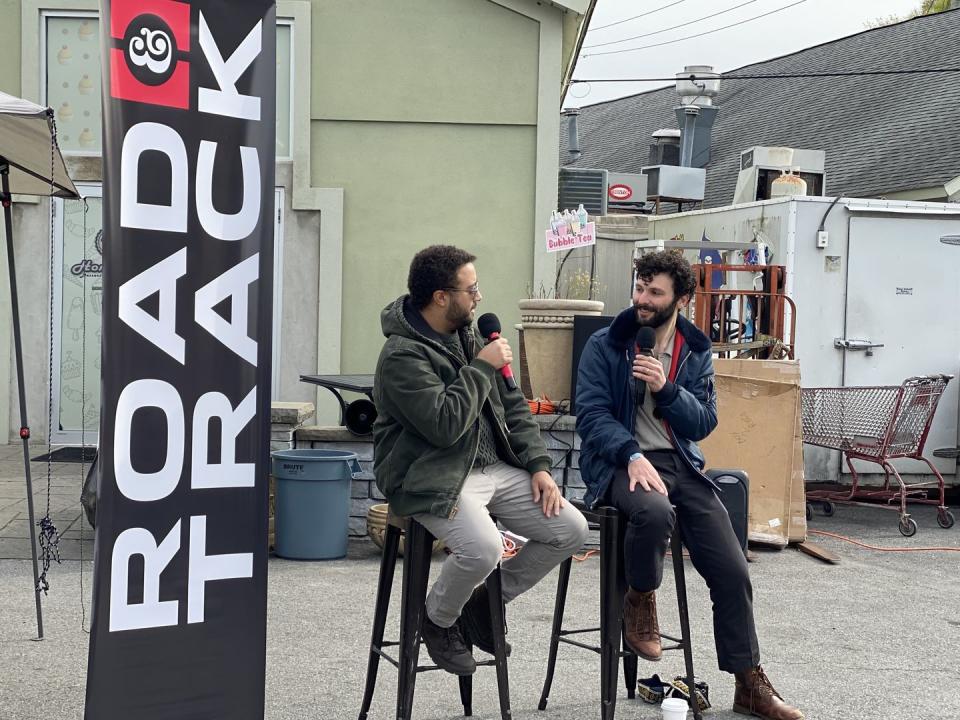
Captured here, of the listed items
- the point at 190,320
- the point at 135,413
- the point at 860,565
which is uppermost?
the point at 190,320

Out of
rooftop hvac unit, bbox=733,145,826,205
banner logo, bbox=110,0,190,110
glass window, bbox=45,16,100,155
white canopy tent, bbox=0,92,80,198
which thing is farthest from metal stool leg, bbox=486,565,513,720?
rooftop hvac unit, bbox=733,145,826,205

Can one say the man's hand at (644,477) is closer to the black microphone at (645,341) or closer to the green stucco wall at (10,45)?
the black microphone at (645,341)

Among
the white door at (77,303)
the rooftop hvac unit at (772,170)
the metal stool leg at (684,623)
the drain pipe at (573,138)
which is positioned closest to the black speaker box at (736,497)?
the metal stool leg at (684,623)

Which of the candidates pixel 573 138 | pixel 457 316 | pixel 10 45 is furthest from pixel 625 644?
pixel 573 138

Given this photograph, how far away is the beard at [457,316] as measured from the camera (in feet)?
14.6

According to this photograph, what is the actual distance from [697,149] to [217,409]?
2351cm

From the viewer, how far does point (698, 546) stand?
4.70 metres

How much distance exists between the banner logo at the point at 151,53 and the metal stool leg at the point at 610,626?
2.26m

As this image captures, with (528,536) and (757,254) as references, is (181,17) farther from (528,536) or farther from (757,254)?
(757,254)

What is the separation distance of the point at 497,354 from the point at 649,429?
95cm

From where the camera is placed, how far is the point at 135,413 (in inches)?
130

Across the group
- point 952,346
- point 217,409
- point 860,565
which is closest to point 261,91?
point 217,409

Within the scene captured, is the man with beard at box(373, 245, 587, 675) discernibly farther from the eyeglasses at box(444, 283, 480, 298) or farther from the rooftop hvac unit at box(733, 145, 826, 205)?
the rooftop hvac unit at box(733, 145, 826, 205)

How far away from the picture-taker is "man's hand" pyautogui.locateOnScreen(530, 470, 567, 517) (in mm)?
4430
